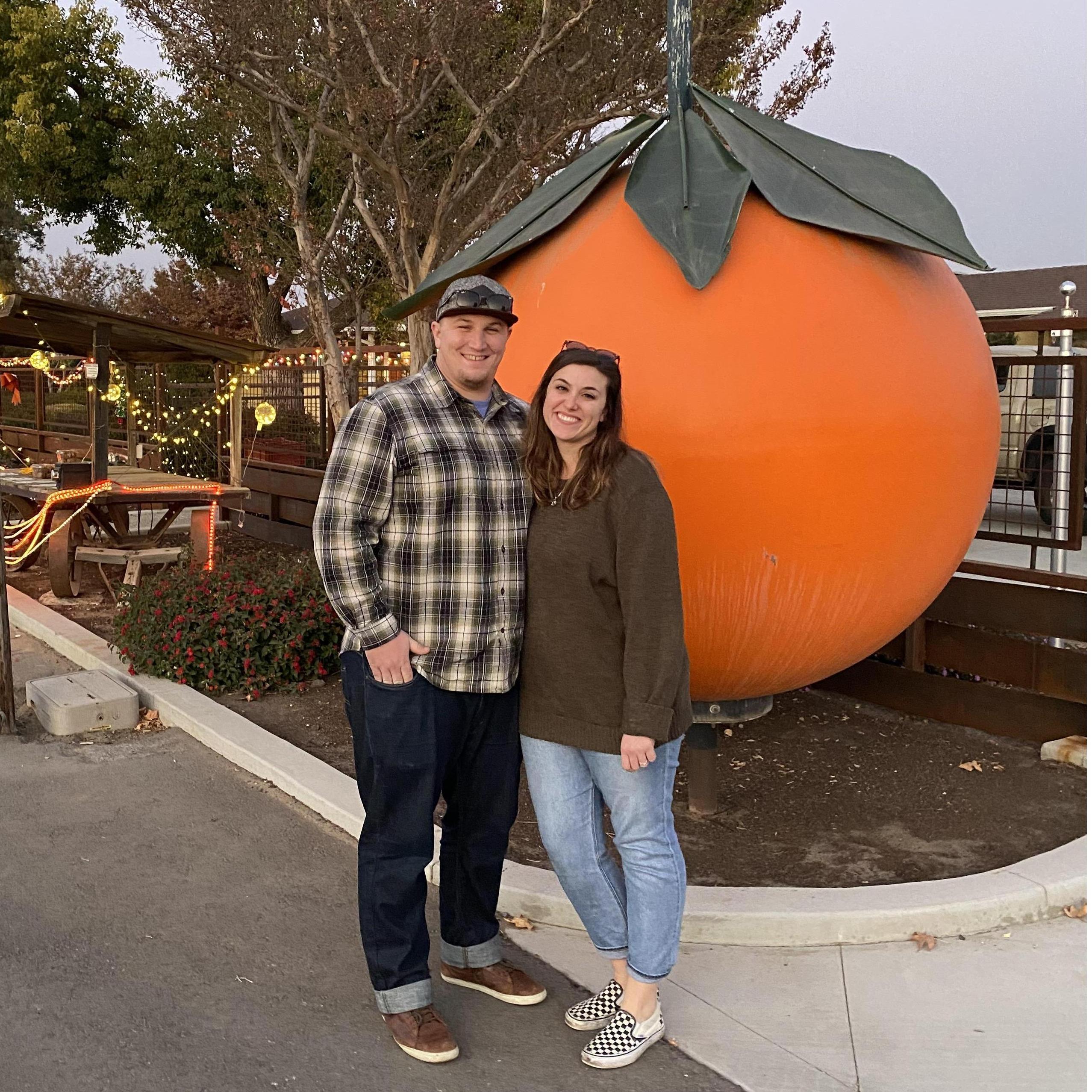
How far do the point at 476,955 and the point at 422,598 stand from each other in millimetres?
1114

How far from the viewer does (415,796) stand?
2.94 metres

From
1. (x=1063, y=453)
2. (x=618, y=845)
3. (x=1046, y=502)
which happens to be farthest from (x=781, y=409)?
(x=1046, y=502)

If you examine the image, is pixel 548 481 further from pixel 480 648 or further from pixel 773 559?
pixel 773 559

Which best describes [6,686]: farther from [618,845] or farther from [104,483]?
[618,845]

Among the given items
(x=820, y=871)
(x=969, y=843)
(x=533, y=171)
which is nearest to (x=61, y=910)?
(x=820, y=871)

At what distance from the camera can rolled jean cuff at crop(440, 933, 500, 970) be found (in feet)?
10.8

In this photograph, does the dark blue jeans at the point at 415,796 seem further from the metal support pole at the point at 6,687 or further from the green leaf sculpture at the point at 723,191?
the metal support pole at the point at 6,687

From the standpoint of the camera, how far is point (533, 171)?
1084 centimetres

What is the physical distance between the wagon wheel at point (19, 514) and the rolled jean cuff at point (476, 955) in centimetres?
827

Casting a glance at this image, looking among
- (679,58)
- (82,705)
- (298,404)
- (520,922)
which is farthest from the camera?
(298,404)

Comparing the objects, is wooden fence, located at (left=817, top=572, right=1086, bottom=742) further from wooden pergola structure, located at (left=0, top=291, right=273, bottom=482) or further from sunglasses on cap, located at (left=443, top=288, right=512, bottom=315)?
wooden pergola structure, located at (left=0, top=291, right=273, bottom=482)

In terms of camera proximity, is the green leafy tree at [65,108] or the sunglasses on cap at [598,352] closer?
the sunglasses on cap at [598,352]

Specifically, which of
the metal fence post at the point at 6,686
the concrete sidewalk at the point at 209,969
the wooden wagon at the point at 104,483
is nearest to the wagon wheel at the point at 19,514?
the wooden wagon at the point at 104,483

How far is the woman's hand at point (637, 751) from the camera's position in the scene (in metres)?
2.74
